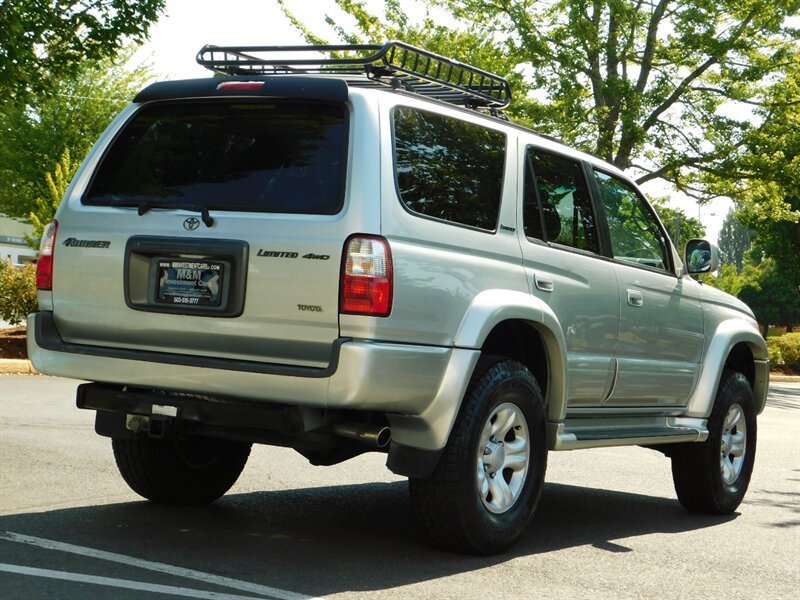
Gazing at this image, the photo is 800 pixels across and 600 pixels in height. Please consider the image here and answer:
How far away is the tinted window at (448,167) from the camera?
5.43 meters

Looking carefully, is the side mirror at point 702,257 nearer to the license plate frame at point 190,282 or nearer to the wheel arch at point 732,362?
the wheel arch at point 732,362

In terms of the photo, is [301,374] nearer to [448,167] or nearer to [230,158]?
[230,158]

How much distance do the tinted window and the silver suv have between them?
0.01 metres

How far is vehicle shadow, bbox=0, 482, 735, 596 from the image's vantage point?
5.24 meters

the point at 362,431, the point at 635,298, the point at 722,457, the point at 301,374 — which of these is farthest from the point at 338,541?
the point at 722,457

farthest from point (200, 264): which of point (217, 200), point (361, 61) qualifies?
point (361, 61)

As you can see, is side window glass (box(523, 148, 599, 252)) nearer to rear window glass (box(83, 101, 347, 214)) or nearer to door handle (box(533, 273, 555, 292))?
door handle (box(533, 273, 555, 292))

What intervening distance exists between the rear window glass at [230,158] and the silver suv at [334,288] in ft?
0.03

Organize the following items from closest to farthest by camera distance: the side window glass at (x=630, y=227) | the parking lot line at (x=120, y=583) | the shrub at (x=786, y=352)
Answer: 1. the parking lot line at (x=120, y=583)
2. the side window glass at (x=630, y=227)
3. the shrub at (x=786, y=352)

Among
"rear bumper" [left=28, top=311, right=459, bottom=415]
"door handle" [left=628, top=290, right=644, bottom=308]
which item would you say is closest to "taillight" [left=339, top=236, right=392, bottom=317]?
"rear bumper" [left=28, top=311, right=459, bottom=415]

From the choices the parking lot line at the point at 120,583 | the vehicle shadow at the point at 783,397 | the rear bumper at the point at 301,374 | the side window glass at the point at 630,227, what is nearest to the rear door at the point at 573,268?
the side window glass at the point at 630,227

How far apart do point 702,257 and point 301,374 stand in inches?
144

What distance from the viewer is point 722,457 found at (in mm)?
7977

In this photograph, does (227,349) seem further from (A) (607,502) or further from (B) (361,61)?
(A) (607,502)
